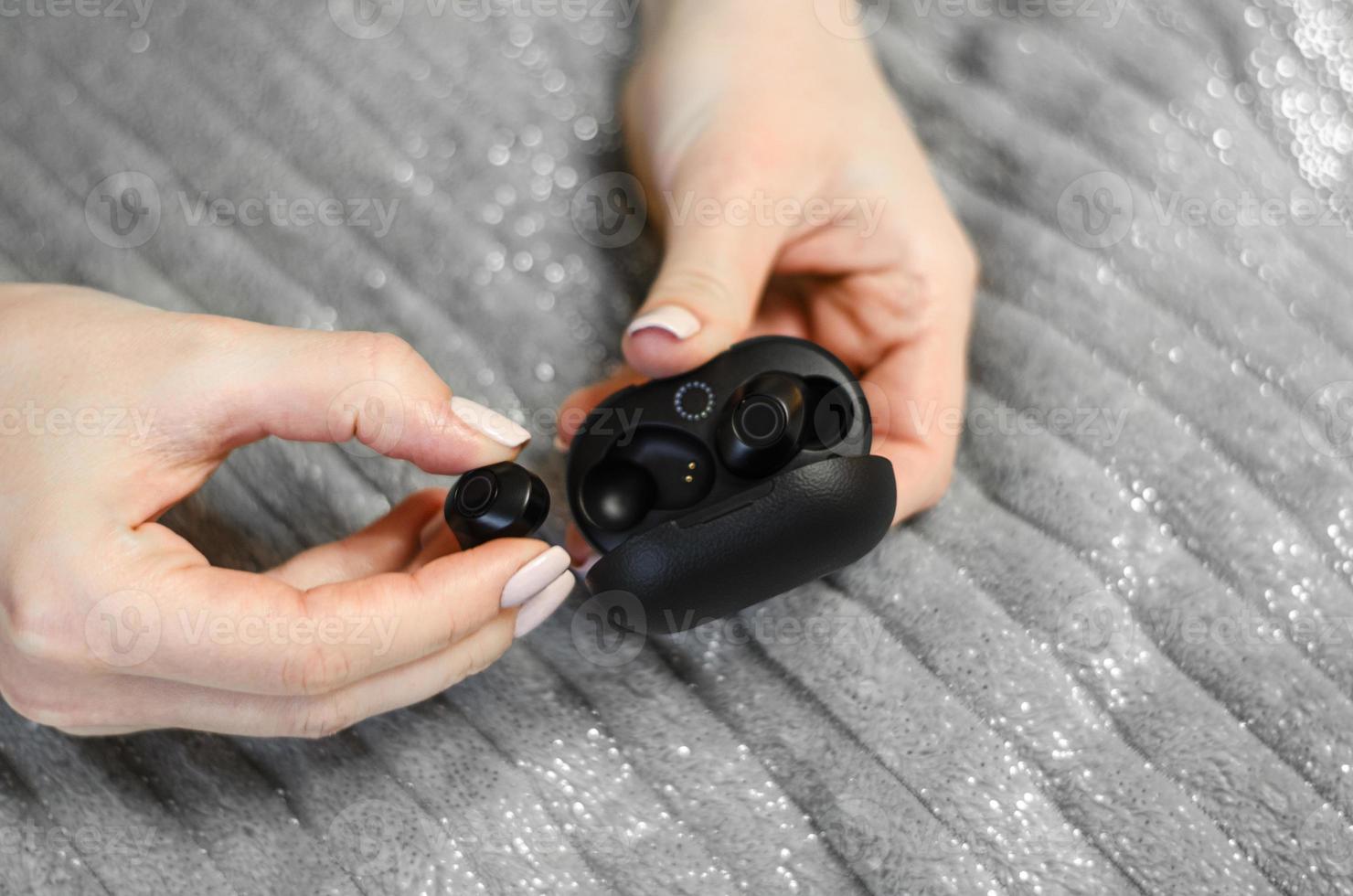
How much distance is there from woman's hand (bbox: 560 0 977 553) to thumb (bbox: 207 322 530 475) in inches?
4.9

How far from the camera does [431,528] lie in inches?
23.2

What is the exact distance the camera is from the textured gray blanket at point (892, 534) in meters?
0.57

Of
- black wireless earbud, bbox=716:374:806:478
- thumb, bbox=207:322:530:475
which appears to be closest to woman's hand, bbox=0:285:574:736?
thumb, bbox=207:322:530:475

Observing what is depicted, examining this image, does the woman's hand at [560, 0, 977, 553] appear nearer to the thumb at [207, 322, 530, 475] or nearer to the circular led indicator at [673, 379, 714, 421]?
the circular led indicator at [673, 379, 714, 421]

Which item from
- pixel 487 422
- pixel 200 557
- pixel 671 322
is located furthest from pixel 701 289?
pixel 200 557

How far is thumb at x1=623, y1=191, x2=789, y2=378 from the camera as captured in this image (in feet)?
1.88

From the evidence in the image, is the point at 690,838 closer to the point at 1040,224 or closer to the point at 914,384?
the point at 914,384

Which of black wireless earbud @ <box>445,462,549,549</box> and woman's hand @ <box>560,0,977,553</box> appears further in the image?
woman's hand @ <box>560,0,977,553</box>

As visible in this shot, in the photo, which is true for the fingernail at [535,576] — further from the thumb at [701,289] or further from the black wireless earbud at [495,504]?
the thumb at [701,289]

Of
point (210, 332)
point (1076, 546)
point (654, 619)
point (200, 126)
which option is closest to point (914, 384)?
point (1076, 546)

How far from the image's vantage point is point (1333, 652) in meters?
0.60

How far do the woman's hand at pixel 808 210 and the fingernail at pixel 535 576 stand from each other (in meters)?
0.13

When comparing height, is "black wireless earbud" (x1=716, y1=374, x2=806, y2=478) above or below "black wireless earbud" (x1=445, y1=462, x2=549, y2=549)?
above

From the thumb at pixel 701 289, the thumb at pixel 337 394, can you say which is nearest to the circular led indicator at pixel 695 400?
the thumb at pixel 701 289
